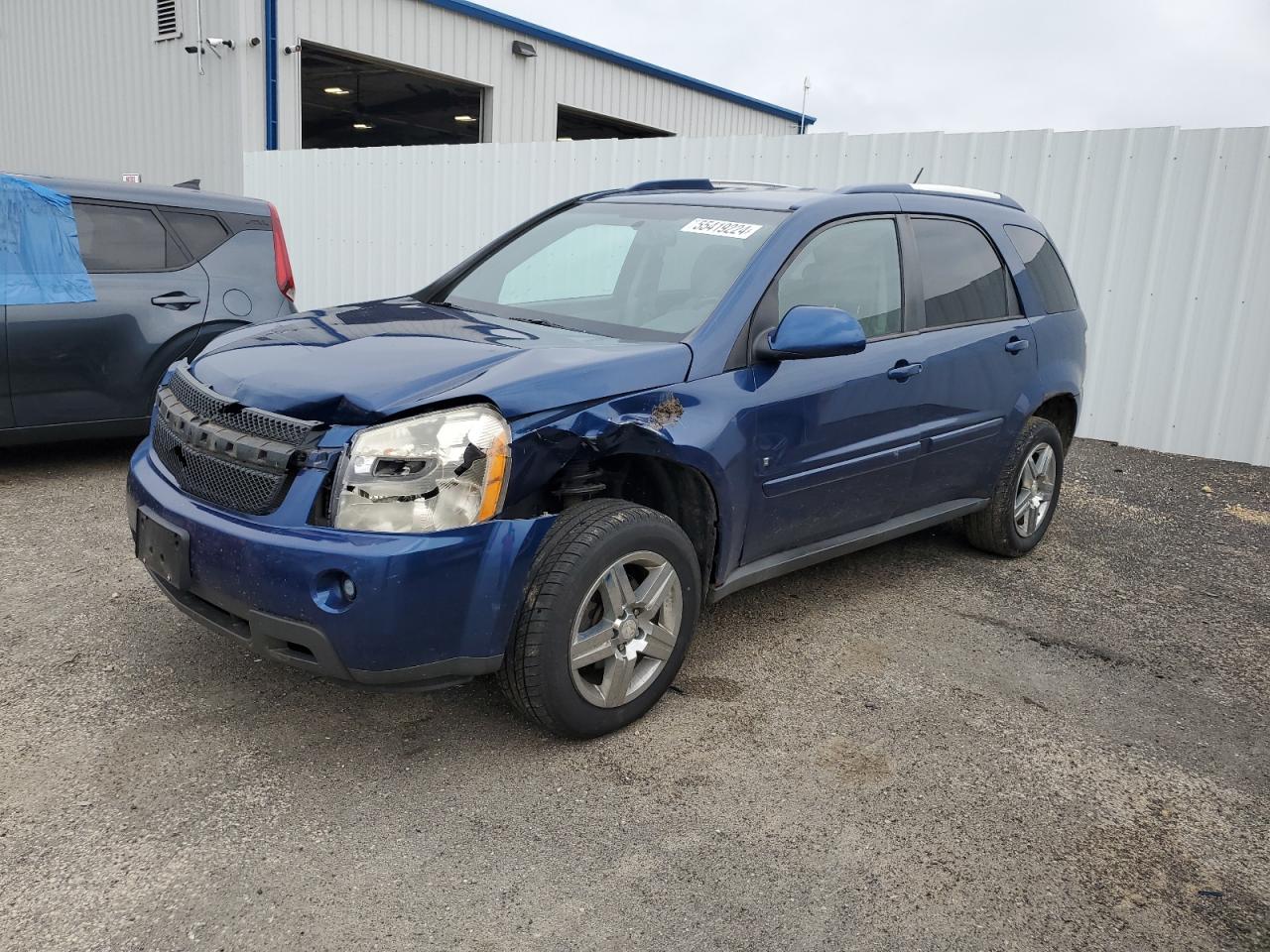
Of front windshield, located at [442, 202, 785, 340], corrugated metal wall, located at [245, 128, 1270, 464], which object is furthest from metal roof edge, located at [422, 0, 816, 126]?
front windshield, located at [442, 202, 785, 340]

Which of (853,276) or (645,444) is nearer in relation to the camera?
(645,444)

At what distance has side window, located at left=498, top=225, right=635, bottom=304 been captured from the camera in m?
3.94

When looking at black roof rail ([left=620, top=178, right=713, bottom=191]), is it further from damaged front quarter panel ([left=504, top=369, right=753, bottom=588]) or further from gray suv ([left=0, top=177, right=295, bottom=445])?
gray suv ([left=0, top=177, right=295, bottom=445])

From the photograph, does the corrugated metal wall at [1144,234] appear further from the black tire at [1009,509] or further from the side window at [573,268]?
the side window at [573,268]

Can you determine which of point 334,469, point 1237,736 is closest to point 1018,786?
point 1237,736

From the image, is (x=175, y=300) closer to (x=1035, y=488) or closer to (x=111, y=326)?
(x=111, y=326)

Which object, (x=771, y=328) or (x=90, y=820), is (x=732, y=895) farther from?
(x=771, y=328)

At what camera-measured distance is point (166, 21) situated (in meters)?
13.9

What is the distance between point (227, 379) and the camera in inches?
118

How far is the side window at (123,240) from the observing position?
5582mm

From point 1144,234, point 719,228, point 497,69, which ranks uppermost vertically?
point 497,69

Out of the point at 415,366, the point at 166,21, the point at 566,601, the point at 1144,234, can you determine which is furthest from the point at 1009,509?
the point at 166,21

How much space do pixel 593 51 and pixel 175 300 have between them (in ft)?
44.7

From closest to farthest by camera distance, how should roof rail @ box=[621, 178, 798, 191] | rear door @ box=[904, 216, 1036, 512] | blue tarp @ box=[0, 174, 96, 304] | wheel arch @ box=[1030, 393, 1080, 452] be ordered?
rear door @ box=[904, 216, 1036, 512] < roof rail @ box=[621, 178, 798, 191] < wheel arch @ box=[1030, 393, 1080, 452] < blue tarp @ box=[0, 174, 96, 304]
